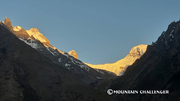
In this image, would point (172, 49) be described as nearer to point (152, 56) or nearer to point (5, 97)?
point (152, 56)

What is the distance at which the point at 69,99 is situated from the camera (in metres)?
121

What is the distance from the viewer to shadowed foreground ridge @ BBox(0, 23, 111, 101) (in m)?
116

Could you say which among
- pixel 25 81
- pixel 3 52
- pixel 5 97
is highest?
pixel 3 52

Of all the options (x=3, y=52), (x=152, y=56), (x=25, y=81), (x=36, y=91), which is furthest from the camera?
(x=152, y=56)

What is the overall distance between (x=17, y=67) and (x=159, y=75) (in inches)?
3730

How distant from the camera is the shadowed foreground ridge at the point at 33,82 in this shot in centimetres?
11556

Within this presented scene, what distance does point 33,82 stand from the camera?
129m

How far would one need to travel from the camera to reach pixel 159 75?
142 metres

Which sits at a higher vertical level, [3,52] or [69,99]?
[3,52]

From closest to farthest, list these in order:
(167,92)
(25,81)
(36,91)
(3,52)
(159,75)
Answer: (167,92), (36,91), (25,81), (159,75), (3,52)

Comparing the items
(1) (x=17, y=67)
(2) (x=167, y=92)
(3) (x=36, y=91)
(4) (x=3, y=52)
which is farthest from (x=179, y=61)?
(4) (x=3, y=52)

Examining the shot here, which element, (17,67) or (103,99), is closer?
(103,99)

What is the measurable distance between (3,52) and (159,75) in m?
115

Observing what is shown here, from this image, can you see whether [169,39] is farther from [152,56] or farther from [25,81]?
[25,81]
